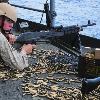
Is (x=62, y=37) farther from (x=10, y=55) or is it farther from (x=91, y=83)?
(x=91, y=83)

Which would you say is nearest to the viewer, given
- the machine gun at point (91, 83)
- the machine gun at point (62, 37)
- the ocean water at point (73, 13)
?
the machine gun at point (91, 83)

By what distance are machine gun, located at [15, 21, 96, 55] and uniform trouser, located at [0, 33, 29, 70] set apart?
55 cm

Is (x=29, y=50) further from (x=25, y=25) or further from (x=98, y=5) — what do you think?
(x=98, y=5)

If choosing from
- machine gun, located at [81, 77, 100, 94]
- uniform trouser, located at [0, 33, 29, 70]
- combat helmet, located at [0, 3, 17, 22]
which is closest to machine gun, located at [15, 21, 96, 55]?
uniform trouser, located at [0, 33, 29, 70]

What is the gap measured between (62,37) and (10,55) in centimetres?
217

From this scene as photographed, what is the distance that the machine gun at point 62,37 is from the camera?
7.18 m

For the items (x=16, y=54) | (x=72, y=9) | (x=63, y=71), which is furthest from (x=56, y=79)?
(x=72, y=9)

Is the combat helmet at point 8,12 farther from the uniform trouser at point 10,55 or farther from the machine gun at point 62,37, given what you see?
the machine gun at point 62,37

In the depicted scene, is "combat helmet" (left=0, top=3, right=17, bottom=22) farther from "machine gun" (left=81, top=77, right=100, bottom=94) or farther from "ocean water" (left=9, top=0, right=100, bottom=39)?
"ocean water" (left=9, top=0, right=100, bottom=39)

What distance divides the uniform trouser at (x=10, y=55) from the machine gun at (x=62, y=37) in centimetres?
55

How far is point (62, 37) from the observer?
26.8ft

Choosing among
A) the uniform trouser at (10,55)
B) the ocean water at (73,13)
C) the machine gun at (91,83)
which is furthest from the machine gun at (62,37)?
the ocean water at (73,13)

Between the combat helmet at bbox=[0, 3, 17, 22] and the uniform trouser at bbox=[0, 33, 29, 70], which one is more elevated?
the combat helmet at bbox=[0, 3, 17, 22]

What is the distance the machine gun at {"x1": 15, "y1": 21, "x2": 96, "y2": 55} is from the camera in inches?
283
